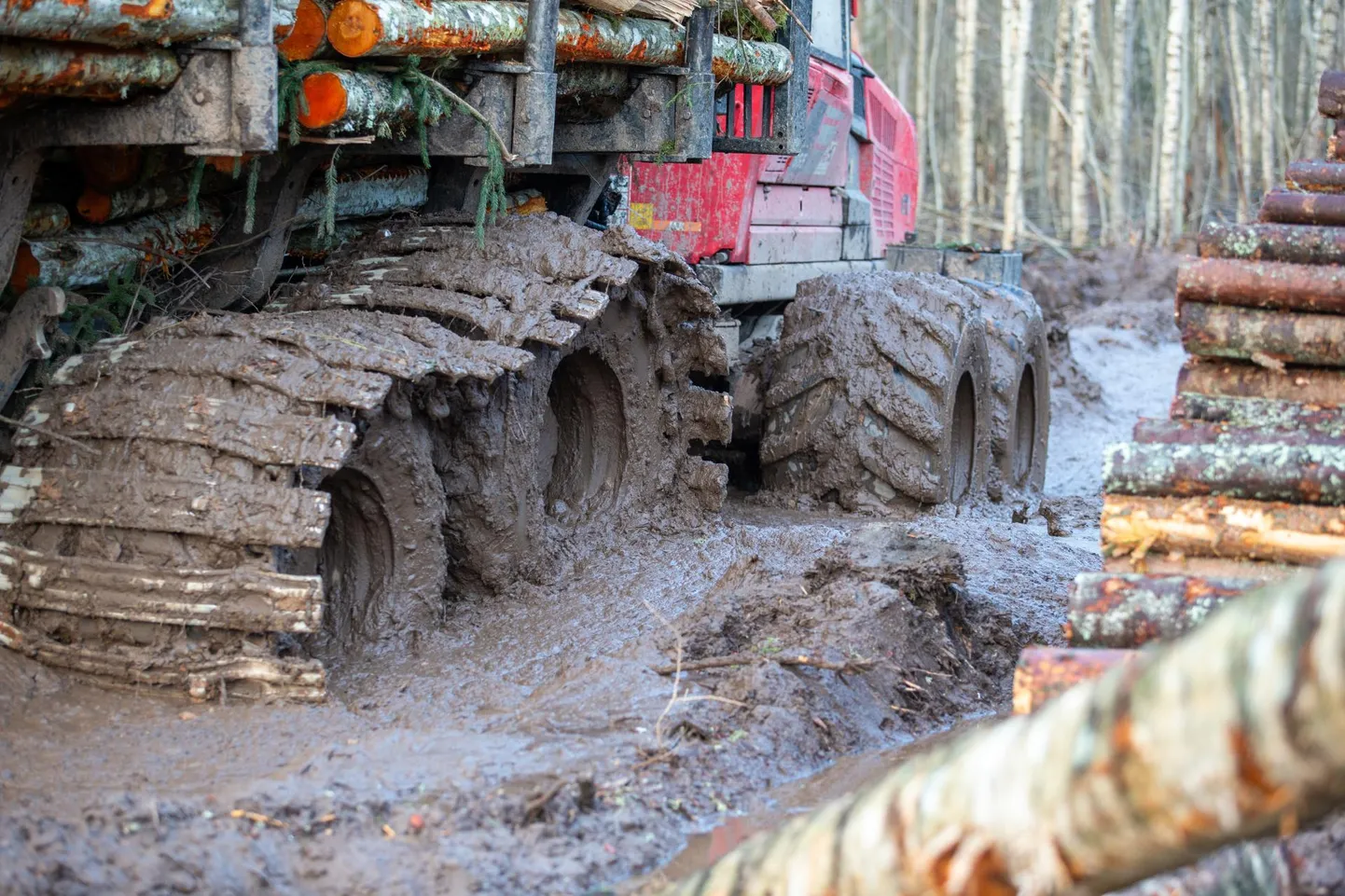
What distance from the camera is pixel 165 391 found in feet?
14.4

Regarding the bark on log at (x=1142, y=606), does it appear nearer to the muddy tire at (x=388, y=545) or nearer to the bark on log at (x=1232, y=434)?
→ the bark on log at (x=1232, y=434)

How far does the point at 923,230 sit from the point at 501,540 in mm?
21638

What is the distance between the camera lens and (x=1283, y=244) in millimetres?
4145

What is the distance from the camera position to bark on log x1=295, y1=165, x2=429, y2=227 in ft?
17.5

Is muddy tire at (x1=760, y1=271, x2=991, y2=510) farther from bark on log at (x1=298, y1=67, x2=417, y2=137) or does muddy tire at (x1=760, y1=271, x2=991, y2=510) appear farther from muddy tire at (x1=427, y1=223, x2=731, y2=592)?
bark on log at (x1=298, y1=67, x2=417, y2=137)

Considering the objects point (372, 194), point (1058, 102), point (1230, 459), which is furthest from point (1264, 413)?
point (1058, 102)

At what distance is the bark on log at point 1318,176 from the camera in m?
4.70

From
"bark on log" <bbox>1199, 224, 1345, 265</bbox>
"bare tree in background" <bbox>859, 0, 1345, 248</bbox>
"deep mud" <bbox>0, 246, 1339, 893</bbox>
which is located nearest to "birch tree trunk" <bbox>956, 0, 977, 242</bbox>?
"bare tree in background" <bbox>859, 0, 1345, 248</bbox>

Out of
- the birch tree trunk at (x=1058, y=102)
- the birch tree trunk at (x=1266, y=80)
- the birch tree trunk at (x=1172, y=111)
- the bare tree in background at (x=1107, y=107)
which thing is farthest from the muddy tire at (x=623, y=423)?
the birch tree trunk at (x=1266, y=80)

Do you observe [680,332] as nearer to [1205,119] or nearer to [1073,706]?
[1073,706]

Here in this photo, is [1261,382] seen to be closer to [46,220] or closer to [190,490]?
[190,490]

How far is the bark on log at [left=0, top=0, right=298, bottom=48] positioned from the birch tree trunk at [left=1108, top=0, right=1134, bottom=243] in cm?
1904

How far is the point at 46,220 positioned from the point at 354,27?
3.49 ft

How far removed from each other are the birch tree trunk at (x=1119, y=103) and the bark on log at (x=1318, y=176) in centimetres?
1747
